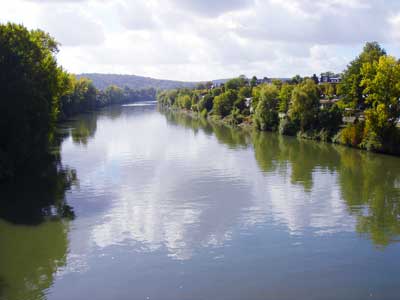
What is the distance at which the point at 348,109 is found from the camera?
49188mm

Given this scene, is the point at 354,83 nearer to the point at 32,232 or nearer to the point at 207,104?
the point at 32,232

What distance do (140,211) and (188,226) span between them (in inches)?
134

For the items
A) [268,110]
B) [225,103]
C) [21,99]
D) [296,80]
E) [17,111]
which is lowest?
[268,110]

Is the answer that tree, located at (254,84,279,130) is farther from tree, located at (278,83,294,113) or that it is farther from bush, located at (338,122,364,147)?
bush, located at (338,122,364,147)

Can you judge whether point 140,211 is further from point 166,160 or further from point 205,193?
point 166,160

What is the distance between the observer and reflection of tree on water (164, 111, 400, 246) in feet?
68.4

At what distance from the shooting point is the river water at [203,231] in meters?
14.6

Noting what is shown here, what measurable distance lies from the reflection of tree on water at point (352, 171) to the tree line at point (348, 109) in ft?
5.59

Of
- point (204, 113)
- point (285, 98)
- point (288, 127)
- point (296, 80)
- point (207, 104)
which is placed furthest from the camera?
point (296, 80)

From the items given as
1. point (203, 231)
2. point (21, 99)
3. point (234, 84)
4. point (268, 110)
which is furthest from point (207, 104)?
point (203, 231)

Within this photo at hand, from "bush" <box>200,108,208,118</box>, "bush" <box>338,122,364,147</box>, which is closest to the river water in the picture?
"bush" <box>338,122,364,147</box>

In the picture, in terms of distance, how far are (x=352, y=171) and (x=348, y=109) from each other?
18.4 meters

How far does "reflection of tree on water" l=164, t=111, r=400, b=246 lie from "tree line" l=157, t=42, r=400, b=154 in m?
1.70

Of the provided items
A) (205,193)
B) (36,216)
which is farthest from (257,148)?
(36,216)
